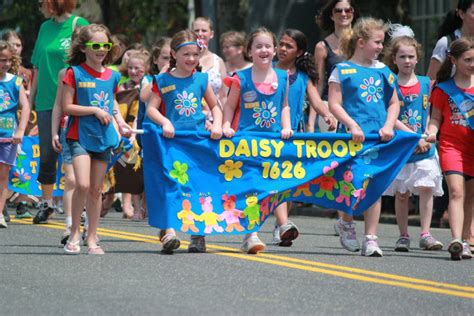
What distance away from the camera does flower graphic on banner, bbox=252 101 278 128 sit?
36.0ft

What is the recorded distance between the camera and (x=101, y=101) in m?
10.8

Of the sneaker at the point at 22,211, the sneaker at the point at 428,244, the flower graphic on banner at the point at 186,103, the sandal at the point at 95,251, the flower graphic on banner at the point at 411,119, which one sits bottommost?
the sneaker at the point at 22,211

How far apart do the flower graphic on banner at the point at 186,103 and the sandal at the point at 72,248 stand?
1281 millimetres

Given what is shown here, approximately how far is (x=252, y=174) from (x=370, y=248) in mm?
1066

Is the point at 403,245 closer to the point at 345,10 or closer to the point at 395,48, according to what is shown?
the point at 395,48

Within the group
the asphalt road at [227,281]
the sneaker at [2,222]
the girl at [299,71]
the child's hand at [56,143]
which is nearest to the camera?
the asphalt road at [227,281]

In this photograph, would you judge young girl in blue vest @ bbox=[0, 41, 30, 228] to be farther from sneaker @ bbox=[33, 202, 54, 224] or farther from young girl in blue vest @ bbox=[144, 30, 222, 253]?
young girl in blue vest @ bbox=[144, 30, 222, 253]

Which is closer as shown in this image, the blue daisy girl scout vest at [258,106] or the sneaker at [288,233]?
the blue daisy girl scout vest at [258,106]

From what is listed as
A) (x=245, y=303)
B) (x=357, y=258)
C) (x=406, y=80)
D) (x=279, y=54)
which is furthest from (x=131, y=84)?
(x=245, y=303)

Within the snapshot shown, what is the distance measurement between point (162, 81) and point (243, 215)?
120cm

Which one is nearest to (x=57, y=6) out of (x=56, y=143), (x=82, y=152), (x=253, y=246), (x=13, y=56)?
(x=13, y=56)

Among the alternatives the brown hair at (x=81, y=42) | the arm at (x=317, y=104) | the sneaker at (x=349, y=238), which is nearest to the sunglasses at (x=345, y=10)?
the arm at (x=317, y=104)

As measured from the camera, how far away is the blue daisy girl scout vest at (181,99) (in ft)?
35.6

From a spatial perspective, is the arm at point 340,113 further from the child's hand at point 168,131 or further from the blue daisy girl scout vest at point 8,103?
the blue daisy girl scout vest at point 8,103
